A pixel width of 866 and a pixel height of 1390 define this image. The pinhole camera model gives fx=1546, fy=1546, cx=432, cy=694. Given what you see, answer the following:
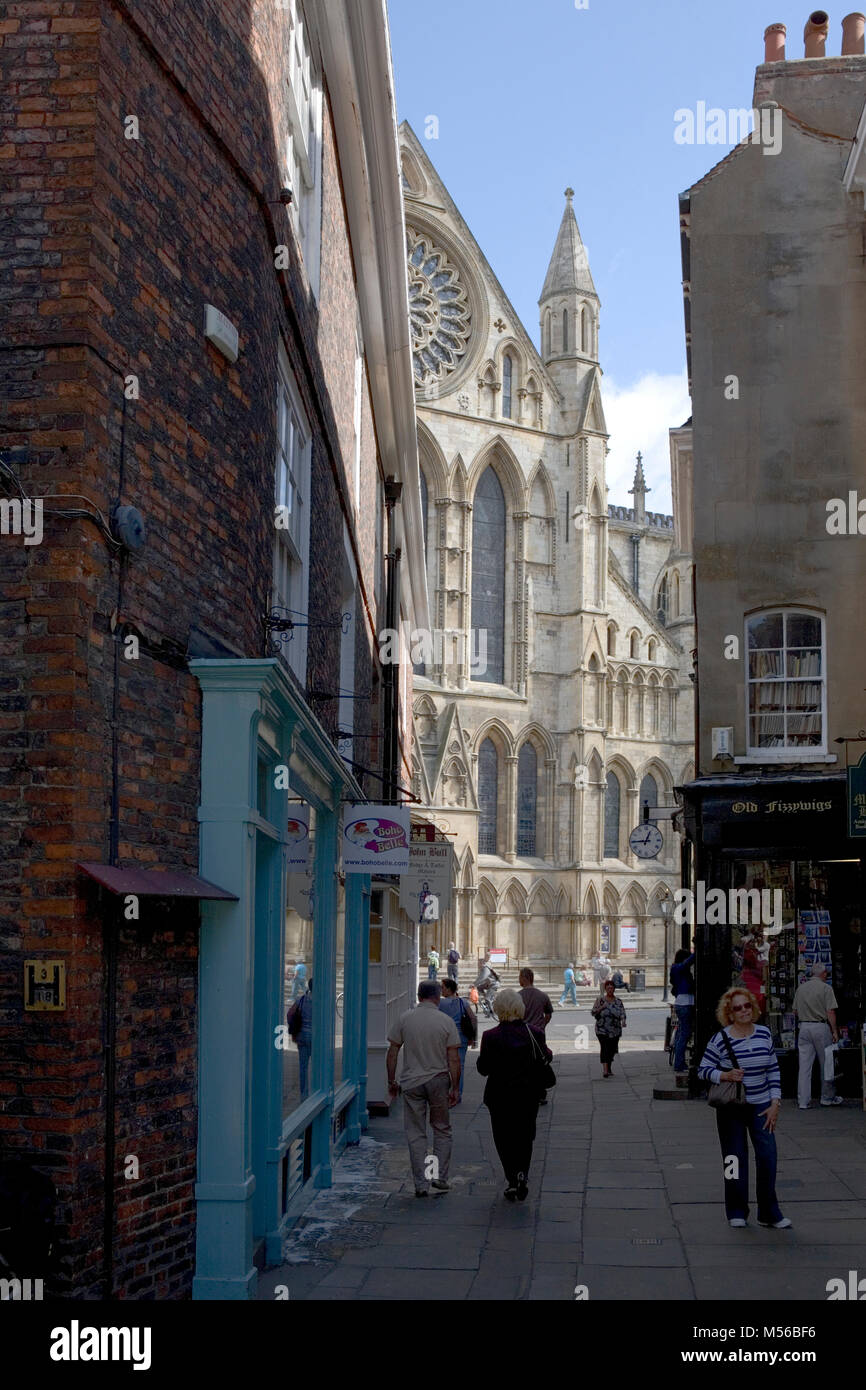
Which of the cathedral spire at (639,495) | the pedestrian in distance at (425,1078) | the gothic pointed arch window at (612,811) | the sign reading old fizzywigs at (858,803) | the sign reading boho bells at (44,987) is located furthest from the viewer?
the cathedral spire at (639,495)

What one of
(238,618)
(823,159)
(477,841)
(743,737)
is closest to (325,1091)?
(238,618)

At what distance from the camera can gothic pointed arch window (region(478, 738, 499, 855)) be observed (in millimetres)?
52281

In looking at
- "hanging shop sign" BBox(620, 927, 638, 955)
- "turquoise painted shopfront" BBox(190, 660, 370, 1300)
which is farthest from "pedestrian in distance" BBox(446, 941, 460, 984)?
"turquoise painted shopfront" BBox(190, 660, 370, 1300)

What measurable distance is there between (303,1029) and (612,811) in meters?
45.4

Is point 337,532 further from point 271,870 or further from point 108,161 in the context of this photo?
point 108,161

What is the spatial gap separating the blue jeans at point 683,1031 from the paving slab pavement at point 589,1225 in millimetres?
4025

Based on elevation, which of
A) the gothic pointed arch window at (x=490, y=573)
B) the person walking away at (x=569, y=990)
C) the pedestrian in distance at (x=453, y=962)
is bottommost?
the person walking away at (x=569, y=990)

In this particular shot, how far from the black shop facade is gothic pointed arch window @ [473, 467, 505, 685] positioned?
35159mm

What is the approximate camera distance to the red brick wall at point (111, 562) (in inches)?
237

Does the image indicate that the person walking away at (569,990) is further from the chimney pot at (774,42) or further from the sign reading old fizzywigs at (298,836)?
the sign reading old fizzywigs at (298,836)

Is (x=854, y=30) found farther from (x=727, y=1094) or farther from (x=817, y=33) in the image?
(x=727, y=1094)

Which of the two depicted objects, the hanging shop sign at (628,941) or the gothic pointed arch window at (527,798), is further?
the hanging shop sign at (628,941)

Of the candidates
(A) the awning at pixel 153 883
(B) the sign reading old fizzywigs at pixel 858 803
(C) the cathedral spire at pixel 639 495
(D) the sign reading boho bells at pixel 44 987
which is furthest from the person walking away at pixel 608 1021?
(C) the cathedral spire at pixel 639 495
